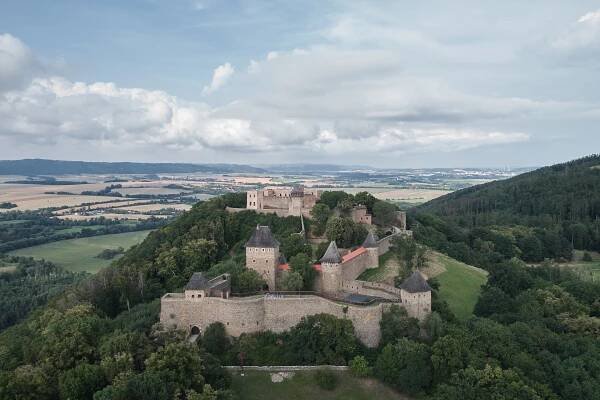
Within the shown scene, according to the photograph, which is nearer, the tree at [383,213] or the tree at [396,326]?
the tree at [396,326]

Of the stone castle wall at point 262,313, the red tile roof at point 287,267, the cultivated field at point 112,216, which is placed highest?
the red tile roof at point 287,267

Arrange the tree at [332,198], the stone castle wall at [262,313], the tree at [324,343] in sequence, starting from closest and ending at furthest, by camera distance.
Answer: the tree at [324,343] < the stone castle wall at [262,313] < the tree at [332,198]

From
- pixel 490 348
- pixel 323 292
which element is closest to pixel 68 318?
pixel 323 292

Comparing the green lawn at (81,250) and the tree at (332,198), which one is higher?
the tree at (332,198)

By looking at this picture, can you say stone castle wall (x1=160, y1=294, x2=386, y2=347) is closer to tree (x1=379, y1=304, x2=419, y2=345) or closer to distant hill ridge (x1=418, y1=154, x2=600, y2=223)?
tree (x1=379, y1=304, x2=419, y2=345)

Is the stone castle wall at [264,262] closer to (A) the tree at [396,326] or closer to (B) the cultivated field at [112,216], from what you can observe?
(A) the tree at [396,326]

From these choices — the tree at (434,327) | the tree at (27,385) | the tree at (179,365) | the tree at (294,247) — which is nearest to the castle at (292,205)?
the tree at (294,247)
